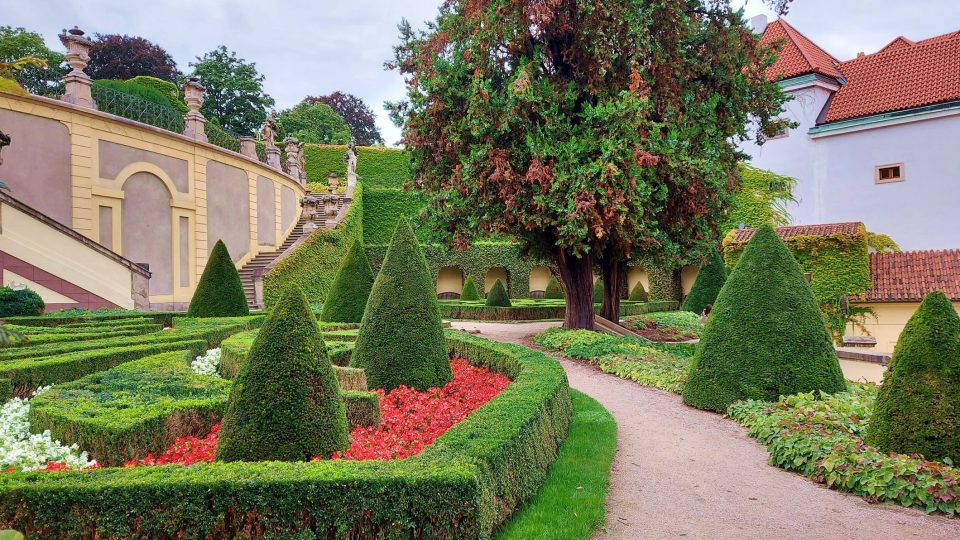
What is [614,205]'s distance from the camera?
10.9 metres

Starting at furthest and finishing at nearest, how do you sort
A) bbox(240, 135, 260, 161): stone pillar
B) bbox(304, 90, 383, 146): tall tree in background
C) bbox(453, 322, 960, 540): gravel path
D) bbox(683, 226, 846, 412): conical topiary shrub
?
bbox(304, 90, 383, 146): tall tree in background < bbox(240, 135, 260, 161): stone pillar < bbox(683, 226, 846, 412): conical topiary shrub < bbox(453, 322, 960, 540): gravel path

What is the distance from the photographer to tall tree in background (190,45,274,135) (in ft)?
126

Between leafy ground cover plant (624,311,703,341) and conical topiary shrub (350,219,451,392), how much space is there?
11.2m

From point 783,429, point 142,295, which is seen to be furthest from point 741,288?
point 142,295

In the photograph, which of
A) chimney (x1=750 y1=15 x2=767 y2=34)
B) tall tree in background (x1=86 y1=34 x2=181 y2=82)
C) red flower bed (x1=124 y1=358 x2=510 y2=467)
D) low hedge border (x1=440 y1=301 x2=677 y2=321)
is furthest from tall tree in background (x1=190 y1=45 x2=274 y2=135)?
red flower bed (x1=124 y1=358 x2=510 y2=467)

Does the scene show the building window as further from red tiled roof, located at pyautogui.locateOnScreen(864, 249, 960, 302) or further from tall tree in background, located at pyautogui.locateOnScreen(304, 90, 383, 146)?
tall tree in background, located at pyautogui.locateOnScreen(304, 90, 383, 146)

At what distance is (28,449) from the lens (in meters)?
4.85

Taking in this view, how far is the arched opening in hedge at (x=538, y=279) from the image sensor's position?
3935 cm

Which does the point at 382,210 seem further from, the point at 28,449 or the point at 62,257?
the point at 28,449

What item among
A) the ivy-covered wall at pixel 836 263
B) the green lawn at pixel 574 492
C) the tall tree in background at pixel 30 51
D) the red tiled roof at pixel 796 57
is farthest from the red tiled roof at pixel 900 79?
the tall tree in background at pixel 30 51

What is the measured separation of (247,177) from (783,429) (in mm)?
22249

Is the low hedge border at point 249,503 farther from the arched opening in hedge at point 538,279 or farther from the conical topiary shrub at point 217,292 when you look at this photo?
the arched opening in hedge at point 538,279

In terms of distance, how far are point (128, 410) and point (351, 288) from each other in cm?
915

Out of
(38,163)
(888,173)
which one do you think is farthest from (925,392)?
(38,163)
